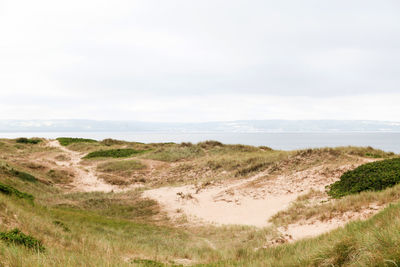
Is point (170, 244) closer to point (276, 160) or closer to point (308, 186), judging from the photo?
point (308, 186)

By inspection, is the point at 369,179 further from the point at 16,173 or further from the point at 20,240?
the point at 16,173

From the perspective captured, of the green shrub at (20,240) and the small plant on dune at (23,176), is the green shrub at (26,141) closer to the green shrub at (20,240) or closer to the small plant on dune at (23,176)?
the small plant on dune at (23,176)

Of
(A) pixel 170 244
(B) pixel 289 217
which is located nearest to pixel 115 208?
(A) pixel 170 244

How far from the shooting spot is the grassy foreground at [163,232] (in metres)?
5.00

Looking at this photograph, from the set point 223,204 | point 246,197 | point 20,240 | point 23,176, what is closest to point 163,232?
point 223,204

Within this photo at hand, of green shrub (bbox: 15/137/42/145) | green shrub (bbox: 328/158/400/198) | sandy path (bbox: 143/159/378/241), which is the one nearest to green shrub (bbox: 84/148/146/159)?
sandy path (bbox: 143/159/378/241)

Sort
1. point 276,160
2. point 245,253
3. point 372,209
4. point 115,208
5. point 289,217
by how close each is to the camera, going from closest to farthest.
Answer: point 245,253
point 372,209
point 289,217
point 115,208
point 276,160

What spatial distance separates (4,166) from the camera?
2405 cm

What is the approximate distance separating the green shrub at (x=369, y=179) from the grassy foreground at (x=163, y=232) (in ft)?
6.91

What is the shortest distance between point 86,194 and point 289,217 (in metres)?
18.6

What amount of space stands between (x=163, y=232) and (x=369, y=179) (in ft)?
37.7

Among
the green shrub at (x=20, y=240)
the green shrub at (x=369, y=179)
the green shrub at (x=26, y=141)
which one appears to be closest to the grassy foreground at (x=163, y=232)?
the green shrub at (x=20, y=240)

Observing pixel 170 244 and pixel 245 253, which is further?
pixel 170 244

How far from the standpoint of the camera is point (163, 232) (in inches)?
560
